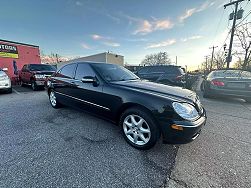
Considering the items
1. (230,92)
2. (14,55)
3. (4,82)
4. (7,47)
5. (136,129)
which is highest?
(7,47)

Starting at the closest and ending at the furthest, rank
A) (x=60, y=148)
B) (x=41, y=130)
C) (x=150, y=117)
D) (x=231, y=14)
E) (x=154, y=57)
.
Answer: (x=150, y=117), (x=60, y=148), (x=41, y=130), (x=231, y=14), (x=154, y=57)

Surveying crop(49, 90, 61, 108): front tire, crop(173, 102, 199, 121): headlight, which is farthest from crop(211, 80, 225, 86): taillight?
crop(49, 90, 61, 108): front tire

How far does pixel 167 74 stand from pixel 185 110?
6085mm

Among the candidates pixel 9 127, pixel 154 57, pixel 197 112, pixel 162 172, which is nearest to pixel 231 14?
pixel 197 112

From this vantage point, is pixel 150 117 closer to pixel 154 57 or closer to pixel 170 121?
pixel 170 121

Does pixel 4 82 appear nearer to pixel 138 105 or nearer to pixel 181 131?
pixel 138 105

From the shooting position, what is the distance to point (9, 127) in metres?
3.59

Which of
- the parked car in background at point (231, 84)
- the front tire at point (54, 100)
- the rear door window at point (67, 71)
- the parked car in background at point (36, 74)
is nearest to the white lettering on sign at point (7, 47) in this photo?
the parked car in background at point (36, 74)

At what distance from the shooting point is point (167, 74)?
8125 millimetres

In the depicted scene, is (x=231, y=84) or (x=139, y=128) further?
(x=231, y=84)

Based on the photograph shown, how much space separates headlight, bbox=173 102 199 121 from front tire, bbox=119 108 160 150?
44cm

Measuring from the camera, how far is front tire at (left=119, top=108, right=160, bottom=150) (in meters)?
2.46

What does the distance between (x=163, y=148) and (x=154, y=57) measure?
8069cm

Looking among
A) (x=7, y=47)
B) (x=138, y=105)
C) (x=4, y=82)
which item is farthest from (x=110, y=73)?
(x=7, y=47)
